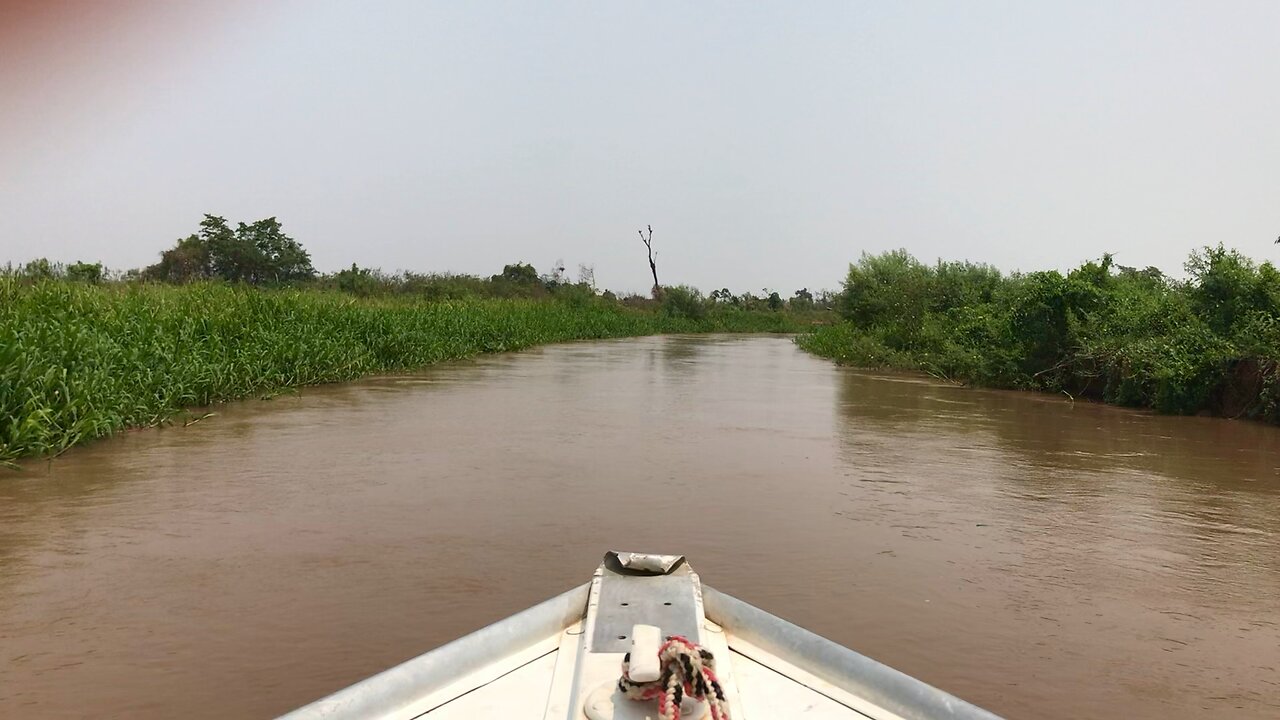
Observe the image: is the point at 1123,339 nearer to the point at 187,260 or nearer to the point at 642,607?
the point at 642,607

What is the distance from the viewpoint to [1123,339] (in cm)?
1252

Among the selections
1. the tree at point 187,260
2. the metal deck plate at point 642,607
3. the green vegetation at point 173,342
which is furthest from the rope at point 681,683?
the tree at point 187,260

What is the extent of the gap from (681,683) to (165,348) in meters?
9.22

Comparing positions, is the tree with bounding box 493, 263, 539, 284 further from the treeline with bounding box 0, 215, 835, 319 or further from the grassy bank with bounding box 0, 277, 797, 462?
the grassy bank with bounding box 0, 277, 797, 462

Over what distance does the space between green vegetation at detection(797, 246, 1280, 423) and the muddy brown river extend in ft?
6.42

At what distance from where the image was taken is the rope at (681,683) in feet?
6.18

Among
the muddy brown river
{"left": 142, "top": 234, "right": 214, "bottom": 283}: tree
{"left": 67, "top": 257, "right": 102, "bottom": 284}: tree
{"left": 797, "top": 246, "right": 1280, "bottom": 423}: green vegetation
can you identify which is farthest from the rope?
{"left": 142, "top": 234, "right": 214, "bottom": 283}: tree

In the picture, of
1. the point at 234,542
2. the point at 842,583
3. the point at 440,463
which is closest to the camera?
the point at 842,583

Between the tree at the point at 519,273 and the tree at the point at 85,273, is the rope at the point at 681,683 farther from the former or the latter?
the tree at the point at 519,273

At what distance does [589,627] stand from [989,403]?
11.2m

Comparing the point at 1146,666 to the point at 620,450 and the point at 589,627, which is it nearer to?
the point at 589,627

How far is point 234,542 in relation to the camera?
4730 mm

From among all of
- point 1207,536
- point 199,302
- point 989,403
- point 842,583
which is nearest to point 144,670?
point 842,583

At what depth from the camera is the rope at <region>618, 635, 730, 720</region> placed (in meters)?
1.88
